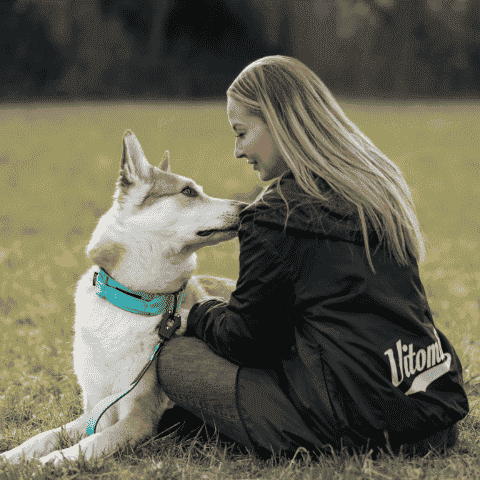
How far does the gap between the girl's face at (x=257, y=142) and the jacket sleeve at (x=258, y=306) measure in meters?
0.31

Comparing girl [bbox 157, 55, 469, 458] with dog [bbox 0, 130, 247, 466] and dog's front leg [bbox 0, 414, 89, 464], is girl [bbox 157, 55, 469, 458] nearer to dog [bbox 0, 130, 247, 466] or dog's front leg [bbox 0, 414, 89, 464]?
dog [bbox 0, 130, 247, 466]

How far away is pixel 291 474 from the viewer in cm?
185

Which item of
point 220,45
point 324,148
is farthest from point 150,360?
point 220,45

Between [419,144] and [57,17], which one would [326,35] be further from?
[419,144]

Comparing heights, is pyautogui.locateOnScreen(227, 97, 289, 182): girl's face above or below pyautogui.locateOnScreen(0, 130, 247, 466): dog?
above

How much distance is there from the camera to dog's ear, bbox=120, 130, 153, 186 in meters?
2.36

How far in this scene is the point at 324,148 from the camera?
1.95m

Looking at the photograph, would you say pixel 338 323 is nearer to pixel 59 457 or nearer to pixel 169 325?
pixel 169 325

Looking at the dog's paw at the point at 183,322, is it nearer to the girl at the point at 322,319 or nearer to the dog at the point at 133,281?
the dog at the point at 133,281

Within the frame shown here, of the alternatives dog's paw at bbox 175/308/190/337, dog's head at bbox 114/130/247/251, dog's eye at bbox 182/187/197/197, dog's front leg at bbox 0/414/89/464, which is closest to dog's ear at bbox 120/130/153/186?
dog's head at bbox 114/130/247/251

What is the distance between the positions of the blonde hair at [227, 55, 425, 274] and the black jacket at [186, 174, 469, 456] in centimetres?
5

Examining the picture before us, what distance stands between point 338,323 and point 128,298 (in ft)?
2.96

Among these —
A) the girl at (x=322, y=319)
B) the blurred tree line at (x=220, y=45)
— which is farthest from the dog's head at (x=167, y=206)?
the blurred tree line at (x=220, y=45)

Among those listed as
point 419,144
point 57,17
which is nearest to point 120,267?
point 419,144
